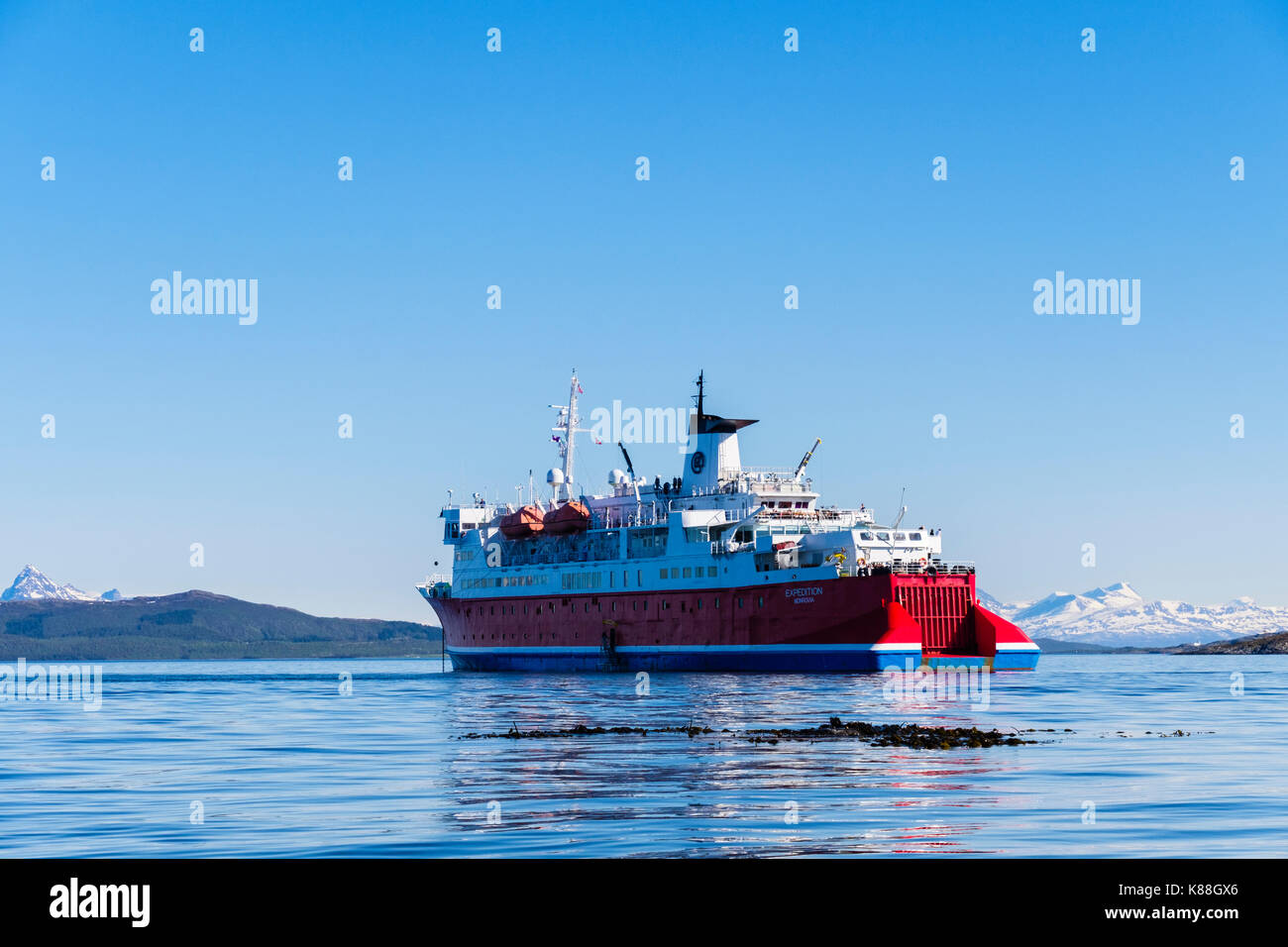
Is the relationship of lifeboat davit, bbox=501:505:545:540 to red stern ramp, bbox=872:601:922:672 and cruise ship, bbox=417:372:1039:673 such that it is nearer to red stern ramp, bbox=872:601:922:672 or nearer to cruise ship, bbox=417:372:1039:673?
cruise ship, bbox=417:372:1039:673

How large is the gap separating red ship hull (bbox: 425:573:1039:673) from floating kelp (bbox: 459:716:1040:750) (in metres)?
32.2

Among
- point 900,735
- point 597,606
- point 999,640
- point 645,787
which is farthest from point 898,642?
point 645,787

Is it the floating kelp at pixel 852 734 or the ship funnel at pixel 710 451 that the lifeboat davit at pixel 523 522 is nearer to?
the ship funnel at pixel 710 451

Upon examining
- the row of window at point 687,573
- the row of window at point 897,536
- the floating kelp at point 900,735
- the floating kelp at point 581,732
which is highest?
the row of window at point 897,536

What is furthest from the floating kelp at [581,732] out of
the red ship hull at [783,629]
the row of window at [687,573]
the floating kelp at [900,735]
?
the row of window at [687,573]

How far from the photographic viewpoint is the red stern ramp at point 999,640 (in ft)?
252

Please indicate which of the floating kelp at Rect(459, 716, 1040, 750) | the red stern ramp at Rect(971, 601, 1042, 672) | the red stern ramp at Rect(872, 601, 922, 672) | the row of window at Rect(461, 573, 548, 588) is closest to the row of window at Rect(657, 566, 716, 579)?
the row of window at Rect(461, 573, 548, 588)

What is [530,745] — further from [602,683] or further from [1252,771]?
[602,683]

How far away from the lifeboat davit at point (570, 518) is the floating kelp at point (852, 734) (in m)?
55.7

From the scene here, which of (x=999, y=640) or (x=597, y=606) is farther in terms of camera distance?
(x=597, y=606)

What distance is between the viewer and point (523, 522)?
336 feet

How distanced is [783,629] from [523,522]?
97.6 ft

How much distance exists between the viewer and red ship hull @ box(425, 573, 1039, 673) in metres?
72.9

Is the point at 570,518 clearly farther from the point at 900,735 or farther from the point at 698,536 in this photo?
the point at 900,735
